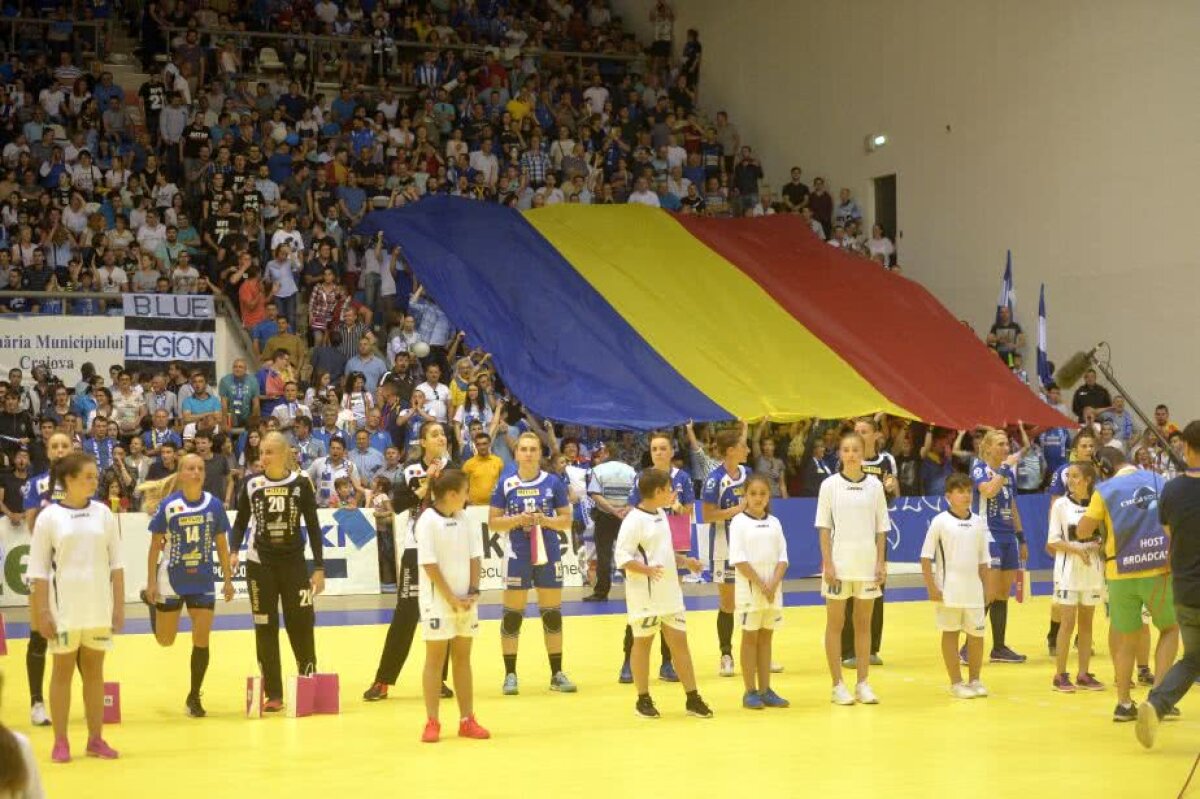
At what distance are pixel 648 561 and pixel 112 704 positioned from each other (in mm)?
3873

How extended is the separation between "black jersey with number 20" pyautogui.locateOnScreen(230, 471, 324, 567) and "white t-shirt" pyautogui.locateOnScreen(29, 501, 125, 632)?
1838mm

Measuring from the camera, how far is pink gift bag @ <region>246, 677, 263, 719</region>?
11.4 metres

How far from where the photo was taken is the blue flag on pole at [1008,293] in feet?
88.3

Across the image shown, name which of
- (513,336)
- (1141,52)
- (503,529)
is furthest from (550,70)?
(503,529)

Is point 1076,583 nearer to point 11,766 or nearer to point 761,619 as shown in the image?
point 761,619

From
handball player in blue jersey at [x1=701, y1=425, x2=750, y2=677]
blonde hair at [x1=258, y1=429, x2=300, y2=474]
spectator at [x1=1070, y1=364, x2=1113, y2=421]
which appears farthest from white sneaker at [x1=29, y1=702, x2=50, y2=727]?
spectator at [x1=1070, y1=364, x2=1113, y2=421]

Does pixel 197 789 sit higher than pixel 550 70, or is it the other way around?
pixel 550 70

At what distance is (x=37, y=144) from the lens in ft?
79.1

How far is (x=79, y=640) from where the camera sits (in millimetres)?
9641

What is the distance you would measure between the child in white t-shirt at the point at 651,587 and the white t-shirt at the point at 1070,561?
3254 mm

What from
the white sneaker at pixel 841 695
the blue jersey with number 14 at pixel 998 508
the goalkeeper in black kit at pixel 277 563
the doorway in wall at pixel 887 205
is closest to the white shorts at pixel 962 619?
the white sneaker at pixel 841 695

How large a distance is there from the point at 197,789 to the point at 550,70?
23.9 m

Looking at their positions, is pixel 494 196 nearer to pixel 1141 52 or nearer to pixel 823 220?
pixel 823 220

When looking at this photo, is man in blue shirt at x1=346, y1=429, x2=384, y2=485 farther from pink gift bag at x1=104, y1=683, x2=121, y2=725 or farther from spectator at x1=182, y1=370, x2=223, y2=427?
A: pink gift bag at x1=104, y1=683, x2=121, y2=725
